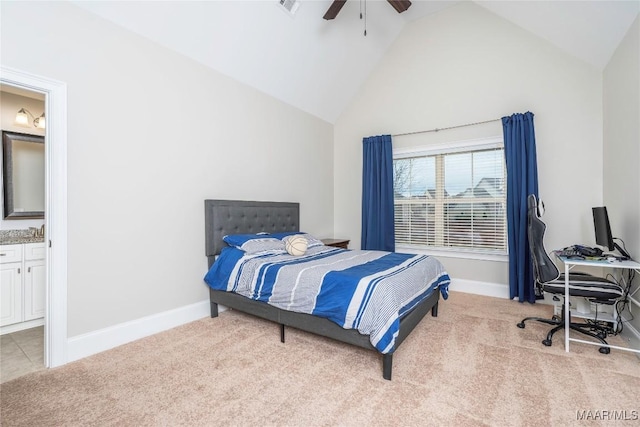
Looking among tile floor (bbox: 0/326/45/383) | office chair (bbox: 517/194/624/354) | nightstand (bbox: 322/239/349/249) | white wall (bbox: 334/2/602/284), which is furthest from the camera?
nightstand (bbox: 322/239/349/249)

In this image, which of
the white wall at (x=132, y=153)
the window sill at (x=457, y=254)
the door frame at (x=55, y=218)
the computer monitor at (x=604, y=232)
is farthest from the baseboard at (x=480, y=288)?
the door frame at (x=55, y=218)

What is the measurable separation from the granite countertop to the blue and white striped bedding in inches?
68.6

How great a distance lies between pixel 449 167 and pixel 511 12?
1952mm

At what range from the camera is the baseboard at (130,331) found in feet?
7.75

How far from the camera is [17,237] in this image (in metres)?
3.00

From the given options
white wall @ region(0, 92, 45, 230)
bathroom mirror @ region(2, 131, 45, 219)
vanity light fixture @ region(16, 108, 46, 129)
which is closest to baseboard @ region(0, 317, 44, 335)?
white wall @ region(0, 92, 45, 230)

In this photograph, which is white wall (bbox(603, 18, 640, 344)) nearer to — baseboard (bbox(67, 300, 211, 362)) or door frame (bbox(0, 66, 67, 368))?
baseboard (bbox(67, 300, 211, 362))

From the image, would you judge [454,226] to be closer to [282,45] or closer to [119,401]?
[282,45]

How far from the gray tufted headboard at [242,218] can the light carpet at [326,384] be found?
1053 millimetres

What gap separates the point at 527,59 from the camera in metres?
3.82

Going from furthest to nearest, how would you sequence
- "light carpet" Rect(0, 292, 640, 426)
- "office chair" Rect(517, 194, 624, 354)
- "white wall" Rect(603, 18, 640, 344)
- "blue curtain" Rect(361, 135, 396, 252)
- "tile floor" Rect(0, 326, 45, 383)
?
"blue curtain" Rect(361, 135, 396, 252) < "white wall" Rect(603, 18, 640, 344) < "office chair" Rect(517, 194, 624, 354) < "tile floor" Rect(0, 326, 45, 383) < "light carpet" Rect(0, 292, 640, 426)

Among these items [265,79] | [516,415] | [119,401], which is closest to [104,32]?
[265,79]

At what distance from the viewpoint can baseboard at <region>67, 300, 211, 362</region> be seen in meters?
2.36

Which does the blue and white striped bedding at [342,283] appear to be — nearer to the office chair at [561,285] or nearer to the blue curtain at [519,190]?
the office chair at [561,285]
